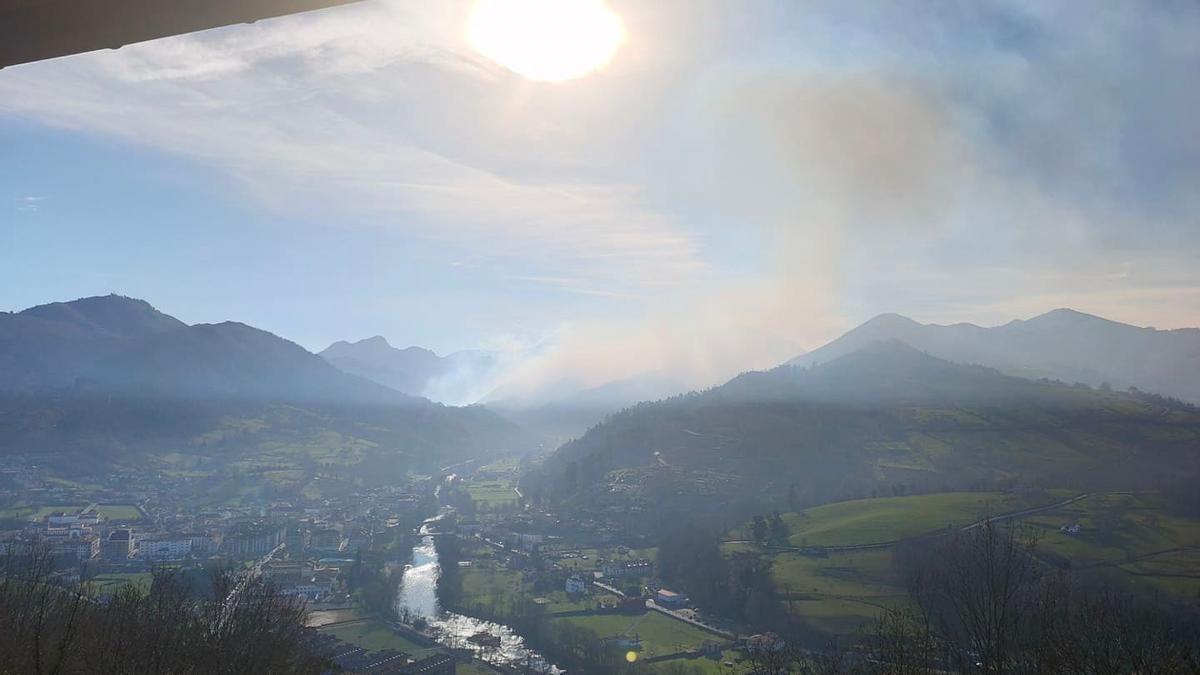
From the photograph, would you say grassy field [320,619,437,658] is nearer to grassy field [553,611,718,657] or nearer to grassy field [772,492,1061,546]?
grassy field [553,611,718,657]

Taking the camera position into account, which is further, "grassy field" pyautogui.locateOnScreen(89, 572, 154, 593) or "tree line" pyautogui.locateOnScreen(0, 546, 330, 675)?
"grassy field" pyautogui.locateOnScreen(89, 572, 154, 593)

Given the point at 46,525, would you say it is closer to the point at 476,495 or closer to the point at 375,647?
the point at 375,647

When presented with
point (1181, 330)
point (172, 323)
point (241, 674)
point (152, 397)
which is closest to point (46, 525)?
point (241, 674)

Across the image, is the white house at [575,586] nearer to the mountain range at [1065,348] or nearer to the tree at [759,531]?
the tree at [759,531]

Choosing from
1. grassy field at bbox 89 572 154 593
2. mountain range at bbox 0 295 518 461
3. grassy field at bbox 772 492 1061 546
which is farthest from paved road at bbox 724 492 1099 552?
mountain range at bbox 0 295 518 461

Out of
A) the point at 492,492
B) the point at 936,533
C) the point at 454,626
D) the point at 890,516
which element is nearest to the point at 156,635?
the point at 454,626
